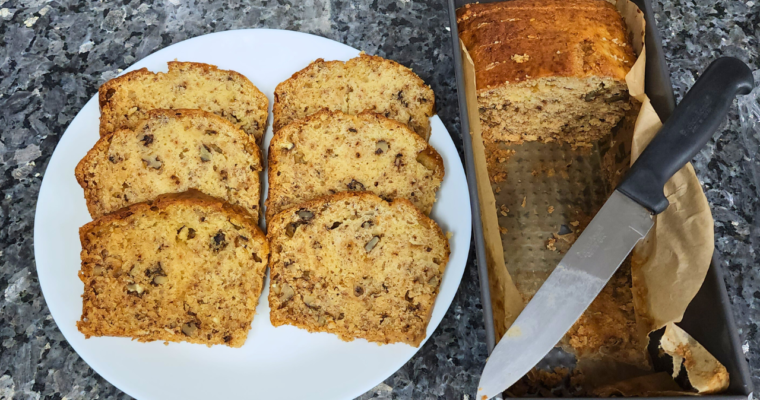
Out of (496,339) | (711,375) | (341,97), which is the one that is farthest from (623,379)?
(341,97)

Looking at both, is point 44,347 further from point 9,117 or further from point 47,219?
point 9,117

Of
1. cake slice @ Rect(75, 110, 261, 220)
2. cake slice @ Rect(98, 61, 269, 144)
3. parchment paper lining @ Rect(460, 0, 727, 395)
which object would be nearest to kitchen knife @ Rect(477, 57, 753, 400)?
parchment paper lining @ Rect(460, 0, 727, 395)

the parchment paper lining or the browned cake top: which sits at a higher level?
the browned cake top

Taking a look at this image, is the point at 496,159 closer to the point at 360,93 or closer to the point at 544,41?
the point at 544,41

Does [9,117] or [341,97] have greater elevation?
[341,97]

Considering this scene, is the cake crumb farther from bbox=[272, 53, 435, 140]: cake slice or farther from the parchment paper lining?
bbox=[272, 53, 435, 140]: cake slice
